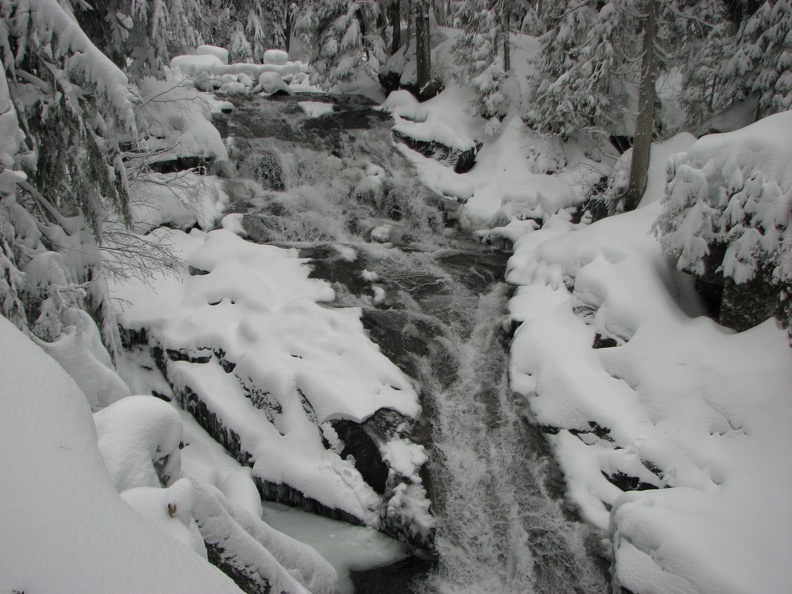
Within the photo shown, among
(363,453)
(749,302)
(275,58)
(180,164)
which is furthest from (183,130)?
(275,58)

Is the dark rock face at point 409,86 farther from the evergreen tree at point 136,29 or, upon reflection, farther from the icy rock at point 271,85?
the evergreen tree at point 136,29

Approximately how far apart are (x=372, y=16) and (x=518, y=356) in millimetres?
14809

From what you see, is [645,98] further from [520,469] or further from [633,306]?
[520,469]

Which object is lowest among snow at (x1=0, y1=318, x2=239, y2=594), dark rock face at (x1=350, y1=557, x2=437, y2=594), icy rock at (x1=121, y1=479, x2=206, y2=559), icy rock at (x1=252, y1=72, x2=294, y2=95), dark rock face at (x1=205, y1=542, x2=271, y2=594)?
dark rock face at (x1=350, y1=557, x2=437, y2=594)

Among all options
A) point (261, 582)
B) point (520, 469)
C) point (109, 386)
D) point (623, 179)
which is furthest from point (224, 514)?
point (623, 179)

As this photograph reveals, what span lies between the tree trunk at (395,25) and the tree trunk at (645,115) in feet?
35.3

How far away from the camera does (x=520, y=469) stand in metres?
7.14

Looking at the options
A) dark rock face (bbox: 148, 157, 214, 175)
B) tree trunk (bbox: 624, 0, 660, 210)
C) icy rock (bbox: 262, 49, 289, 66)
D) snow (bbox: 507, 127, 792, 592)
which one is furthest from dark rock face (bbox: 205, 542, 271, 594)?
icy rock (bbox: 262, 49, 289, 66)

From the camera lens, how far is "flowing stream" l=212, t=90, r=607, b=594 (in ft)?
20.1

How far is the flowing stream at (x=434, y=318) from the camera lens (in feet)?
20.1

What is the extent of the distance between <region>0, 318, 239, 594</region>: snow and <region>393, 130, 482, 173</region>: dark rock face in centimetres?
1470

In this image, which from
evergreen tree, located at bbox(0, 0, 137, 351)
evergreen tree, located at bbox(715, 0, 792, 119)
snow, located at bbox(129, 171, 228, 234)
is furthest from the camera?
evergreen tree, located at bbox(715, 0, 792, 119)

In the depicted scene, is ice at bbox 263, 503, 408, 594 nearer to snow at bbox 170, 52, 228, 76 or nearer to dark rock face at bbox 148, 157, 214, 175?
dark rock face at bbox 148, 157, 214, 175

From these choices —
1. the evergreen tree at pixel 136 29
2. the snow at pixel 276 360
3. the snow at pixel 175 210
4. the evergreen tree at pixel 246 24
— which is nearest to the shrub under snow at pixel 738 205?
the snow at pixel 276 360
